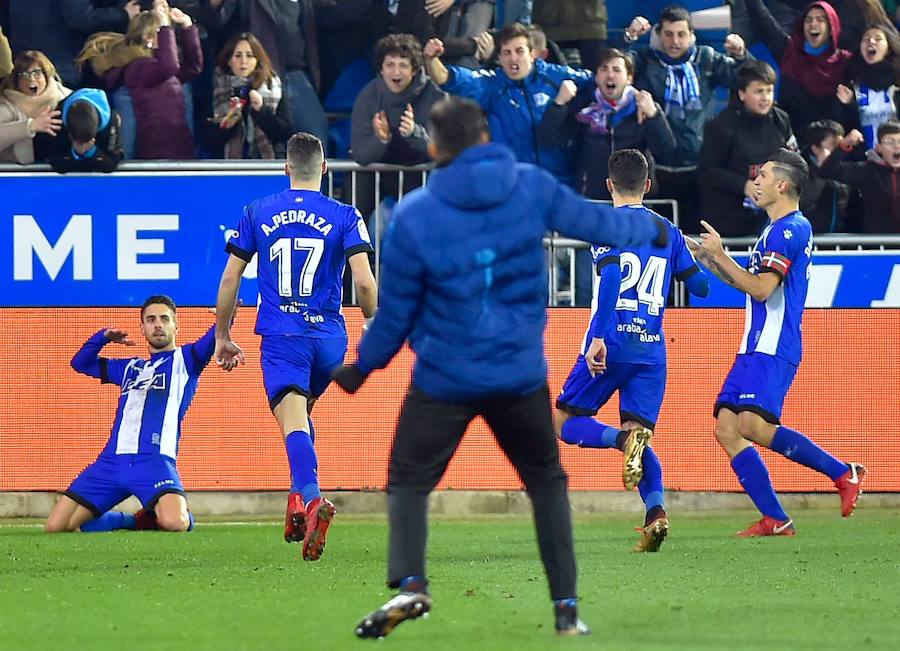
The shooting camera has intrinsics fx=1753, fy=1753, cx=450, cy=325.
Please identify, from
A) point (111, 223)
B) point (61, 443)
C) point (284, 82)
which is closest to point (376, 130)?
point (284, 82)

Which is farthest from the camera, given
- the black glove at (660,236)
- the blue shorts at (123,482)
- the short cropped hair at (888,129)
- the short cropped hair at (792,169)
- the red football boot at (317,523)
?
the short cropped hair at (888,129)

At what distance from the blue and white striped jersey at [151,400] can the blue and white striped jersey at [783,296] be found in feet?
12.2

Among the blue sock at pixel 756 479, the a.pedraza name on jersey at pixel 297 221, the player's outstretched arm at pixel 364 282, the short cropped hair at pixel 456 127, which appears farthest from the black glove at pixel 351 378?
the blue sock at pixel 756 479

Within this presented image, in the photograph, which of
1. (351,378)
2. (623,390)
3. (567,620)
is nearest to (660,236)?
(351,378)

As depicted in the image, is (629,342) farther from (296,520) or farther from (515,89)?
(515,89)

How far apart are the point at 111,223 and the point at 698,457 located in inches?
192

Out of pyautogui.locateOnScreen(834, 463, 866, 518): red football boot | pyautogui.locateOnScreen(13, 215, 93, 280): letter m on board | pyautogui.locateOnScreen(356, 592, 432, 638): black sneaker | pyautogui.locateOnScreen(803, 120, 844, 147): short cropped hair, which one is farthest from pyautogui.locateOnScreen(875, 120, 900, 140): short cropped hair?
pyautogui.locateOnScreen(356, 592, 432, 638): black sneaker

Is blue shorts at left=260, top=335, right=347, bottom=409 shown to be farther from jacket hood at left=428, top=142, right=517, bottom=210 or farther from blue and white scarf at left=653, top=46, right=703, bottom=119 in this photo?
blue and white scarf at left=653, top=46, right=703, bottom=119

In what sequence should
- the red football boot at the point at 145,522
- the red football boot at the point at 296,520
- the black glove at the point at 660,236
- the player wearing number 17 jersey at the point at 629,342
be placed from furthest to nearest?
1. the red football boot at the point at 145,522
2. the player wearing number 17 jersey at the point at 629,342
3. the red football boot at the point at 296,520
4. the black glove at the point at 660,236

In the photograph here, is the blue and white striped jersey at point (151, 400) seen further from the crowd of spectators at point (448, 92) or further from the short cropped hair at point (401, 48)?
the short cropped hair at point (401, 48)

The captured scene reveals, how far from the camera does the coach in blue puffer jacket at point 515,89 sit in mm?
Answer: 14336

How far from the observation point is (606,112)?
47.0 feet

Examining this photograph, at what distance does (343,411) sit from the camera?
1346 centimetres

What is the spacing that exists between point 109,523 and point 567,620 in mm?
6374
